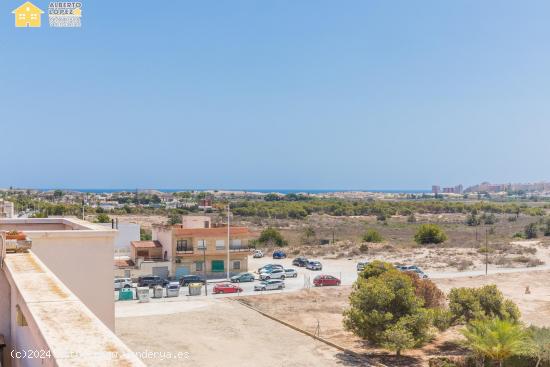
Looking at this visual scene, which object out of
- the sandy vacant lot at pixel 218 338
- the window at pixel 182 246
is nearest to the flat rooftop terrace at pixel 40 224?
the sandy vacant lot at pixel 218 338

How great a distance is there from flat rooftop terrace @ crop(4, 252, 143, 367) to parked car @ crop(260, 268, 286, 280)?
146 ft

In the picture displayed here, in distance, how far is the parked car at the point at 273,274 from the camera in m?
50.7

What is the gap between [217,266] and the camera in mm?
54219

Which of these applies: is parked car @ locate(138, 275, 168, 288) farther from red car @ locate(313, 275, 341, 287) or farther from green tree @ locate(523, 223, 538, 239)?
green tree @ locate(523, 223, 538, 239)

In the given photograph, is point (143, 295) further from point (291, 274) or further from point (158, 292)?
point (291, 274)

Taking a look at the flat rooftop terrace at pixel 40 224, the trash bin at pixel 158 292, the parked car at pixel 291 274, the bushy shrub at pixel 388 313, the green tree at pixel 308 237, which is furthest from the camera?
the green tree at pixel 308 237

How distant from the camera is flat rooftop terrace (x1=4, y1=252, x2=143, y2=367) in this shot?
3.57 metres

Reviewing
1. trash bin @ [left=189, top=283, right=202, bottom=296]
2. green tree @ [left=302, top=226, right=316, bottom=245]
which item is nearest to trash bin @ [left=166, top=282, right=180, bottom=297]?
trash bin @ [left=189, top=283, right=202, bottom=296]

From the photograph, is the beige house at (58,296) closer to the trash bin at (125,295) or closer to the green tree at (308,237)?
the trash bin at (125,295)

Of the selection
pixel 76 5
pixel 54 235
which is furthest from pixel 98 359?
pixel 76 5

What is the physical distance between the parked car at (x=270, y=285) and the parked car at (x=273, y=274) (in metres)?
3.36

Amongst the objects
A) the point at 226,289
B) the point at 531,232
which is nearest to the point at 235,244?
the point at 226,289

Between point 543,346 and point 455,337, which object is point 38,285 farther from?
point 455,337

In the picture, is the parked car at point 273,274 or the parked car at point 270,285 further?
the parked car at point 273,274
